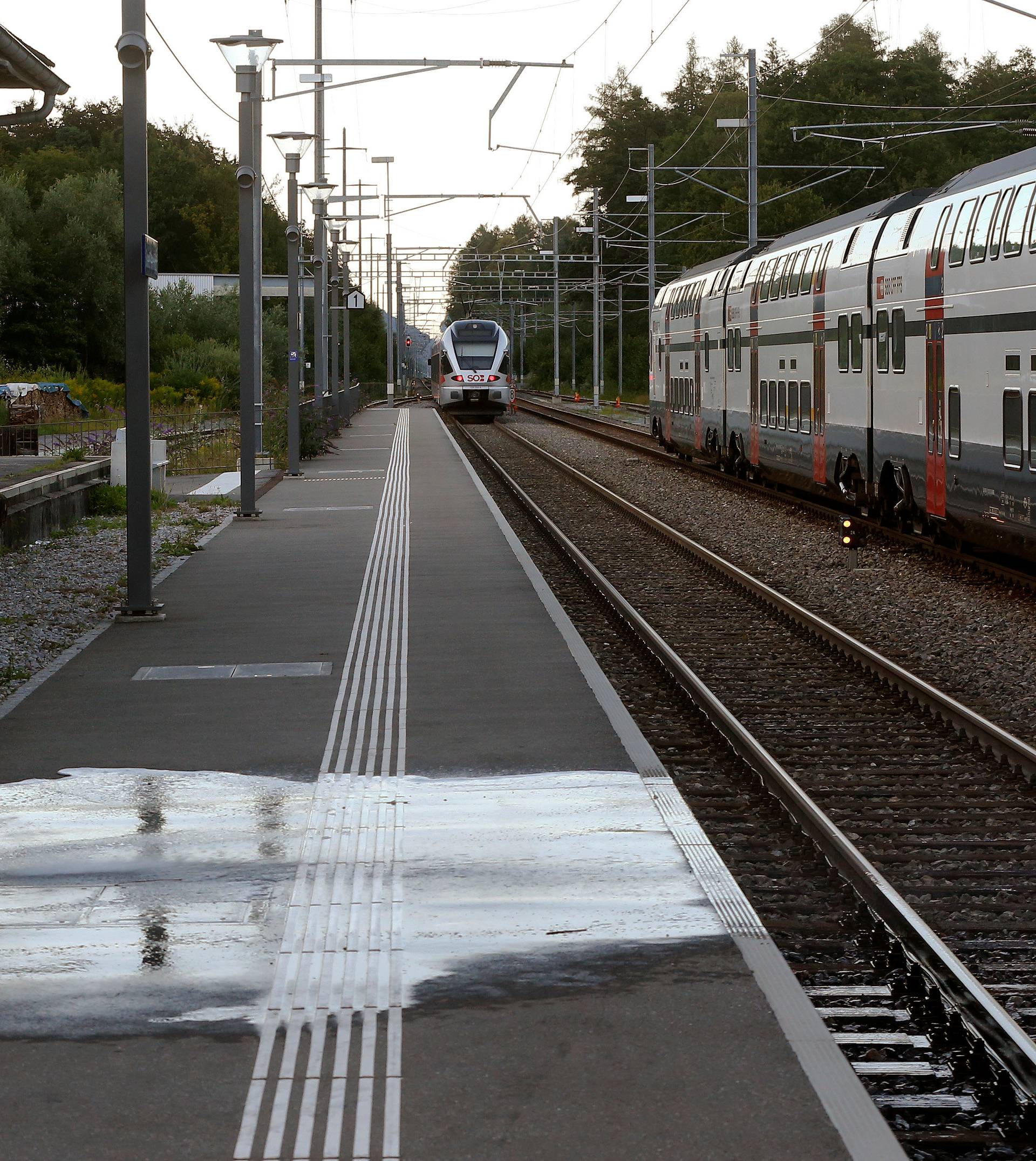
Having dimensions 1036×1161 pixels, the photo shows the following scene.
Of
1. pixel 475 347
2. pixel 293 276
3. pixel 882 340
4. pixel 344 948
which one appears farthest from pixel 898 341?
pixel 475 347

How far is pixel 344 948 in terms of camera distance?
19.2 ft

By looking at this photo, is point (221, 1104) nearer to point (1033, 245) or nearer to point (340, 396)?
point (1033, 245)

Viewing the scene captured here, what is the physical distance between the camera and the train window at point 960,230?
665 inches

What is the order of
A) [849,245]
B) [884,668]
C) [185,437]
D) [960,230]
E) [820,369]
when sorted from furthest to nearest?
[185,437], [820,369], [849,245], [960,230], [884,668]

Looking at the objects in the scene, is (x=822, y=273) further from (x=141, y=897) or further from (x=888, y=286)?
(x=141, y=897)

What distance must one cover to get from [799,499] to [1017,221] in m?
12.3

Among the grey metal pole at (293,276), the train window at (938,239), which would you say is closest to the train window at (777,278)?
the train window at (938,239)

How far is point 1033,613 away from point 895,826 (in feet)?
23.4

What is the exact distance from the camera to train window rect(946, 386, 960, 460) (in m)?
17.2

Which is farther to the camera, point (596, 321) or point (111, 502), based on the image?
point (596, 321)

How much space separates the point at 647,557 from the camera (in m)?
19.8

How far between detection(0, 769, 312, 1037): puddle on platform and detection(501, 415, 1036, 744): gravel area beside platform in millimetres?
4614

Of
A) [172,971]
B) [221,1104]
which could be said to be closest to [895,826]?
[172,971]

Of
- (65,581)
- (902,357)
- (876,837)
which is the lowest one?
(876,837)
